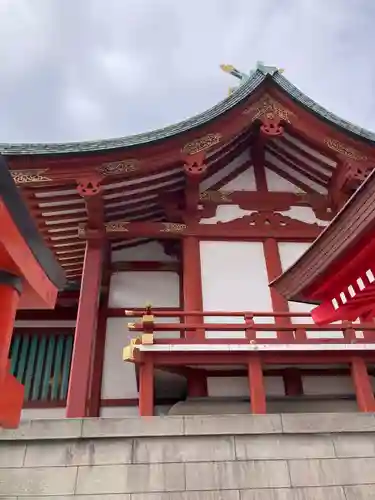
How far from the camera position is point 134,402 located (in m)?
8.00

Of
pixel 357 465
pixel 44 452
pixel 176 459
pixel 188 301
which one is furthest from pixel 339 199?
pixel 44 452

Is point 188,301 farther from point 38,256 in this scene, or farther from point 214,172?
point 38,256

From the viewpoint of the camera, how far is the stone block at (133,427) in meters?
5.21

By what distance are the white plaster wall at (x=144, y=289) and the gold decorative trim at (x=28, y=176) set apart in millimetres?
2609

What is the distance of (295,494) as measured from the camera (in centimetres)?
493

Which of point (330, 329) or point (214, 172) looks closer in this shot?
point (330, 329)

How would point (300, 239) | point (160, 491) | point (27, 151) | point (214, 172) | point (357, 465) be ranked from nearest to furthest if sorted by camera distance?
point (160, 491) → point (357, 465) → point (27, 151) → point (300, 239) → point (214, 172)

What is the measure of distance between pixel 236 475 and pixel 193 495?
51cm

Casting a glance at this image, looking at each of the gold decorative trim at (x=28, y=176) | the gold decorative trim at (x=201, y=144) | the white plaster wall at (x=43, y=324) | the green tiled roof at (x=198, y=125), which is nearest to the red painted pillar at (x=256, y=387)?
the gold decorative trim at (x=201, y=144)

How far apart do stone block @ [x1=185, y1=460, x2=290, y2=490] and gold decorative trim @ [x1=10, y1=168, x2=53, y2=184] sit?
4956 millimetres

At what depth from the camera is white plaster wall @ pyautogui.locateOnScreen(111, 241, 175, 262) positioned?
9.68m

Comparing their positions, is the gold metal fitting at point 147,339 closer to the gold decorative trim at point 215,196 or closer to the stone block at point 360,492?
the stone block at point 360,492

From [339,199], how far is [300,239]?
123 cm

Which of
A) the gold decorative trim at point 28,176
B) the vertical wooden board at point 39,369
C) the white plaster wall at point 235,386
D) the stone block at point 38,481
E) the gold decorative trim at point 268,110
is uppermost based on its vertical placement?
the gold decorative trim at point 268,110
